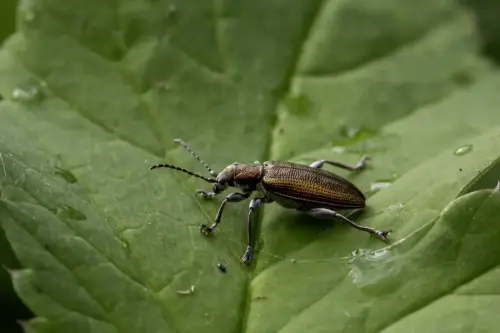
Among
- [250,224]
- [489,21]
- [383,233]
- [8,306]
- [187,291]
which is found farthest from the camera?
[489,21]

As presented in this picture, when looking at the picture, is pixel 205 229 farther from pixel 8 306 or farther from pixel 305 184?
pixel 8 306

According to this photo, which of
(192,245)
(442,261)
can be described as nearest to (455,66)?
(442,261)

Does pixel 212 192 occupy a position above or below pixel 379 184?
above

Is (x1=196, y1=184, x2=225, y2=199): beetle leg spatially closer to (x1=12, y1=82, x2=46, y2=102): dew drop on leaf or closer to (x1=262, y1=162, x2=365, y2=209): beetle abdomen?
(x1=262, y1=162, x2=365, y2=209): beetle abdomen

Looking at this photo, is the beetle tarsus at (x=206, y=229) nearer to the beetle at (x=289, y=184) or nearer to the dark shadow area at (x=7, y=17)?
the beetle at (x=289, y=184)

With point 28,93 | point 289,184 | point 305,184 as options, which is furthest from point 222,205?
point 28,93

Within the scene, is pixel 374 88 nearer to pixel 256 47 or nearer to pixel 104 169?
pixel 256 47

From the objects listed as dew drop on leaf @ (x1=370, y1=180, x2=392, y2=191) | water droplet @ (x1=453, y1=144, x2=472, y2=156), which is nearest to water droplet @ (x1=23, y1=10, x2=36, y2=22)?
dew drop on leaf @ (x1=370, y1=180, x2=392, y2=191)

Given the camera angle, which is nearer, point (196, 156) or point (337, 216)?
point (337, 216)
